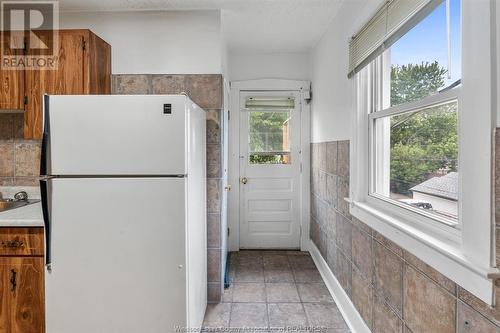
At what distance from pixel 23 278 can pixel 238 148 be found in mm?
2337

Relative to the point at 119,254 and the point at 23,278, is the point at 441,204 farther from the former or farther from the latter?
the point at 23,278

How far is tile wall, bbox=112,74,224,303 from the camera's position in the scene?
2.36 meters

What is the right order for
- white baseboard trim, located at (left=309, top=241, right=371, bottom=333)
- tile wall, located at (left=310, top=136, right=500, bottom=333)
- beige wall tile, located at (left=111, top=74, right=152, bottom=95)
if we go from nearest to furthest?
tile wall, located at (left=310, top=136, right=500, bottom=333) → white baseboard trim, located at (left=309, top=241, right=371, bottom=333) → beige wall tile, located at (left=111, top=74, right=152, bottom=95)

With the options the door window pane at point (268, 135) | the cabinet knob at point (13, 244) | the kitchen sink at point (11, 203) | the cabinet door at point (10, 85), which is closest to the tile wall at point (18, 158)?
the kitchen sink at point (11, 203)

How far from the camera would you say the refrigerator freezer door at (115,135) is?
5.15 ft

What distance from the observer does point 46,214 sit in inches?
63.0

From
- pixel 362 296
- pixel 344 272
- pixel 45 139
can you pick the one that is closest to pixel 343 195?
pixel 344 272

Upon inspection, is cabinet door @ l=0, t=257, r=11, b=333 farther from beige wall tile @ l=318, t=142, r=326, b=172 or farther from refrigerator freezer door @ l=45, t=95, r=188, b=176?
beige wall tile @ l=318, t=142, r=326, b=172

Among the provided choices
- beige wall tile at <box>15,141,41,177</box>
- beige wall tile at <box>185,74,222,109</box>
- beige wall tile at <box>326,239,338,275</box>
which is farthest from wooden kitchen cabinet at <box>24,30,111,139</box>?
beige wall tile at <box>326,239,338,275</box>

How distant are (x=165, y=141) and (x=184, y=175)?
8.0 inches

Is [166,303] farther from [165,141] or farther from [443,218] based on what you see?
[443,218]

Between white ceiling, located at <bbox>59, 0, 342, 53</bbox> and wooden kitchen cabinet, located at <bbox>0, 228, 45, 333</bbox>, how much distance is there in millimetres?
1688

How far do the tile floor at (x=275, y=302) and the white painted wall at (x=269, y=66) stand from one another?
2.12 metres

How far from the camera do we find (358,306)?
6.60ft
